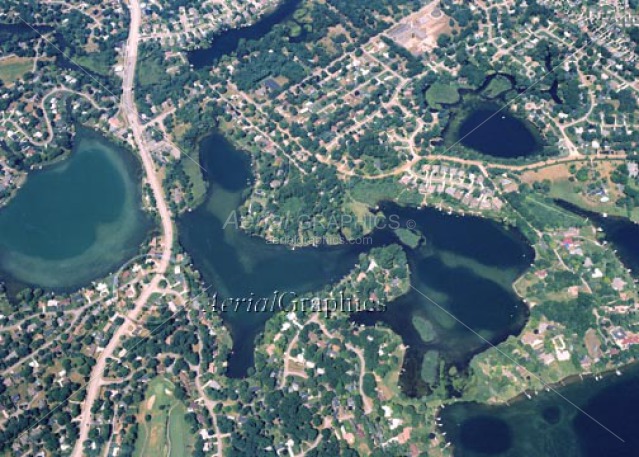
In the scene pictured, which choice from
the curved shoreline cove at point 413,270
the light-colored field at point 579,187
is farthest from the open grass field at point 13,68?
the light-colored field at point 579,187

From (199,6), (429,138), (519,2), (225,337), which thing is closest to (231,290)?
(225,337)

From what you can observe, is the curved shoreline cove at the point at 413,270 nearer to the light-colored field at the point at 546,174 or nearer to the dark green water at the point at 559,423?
the dark green water at the point at 559,423

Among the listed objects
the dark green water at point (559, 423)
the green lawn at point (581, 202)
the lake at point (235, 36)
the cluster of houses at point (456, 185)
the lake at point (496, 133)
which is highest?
the lake at point (235, 36)

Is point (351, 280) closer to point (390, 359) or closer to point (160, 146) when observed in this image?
point (390, 359)

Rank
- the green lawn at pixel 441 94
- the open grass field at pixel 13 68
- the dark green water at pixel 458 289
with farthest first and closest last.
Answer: the open grass field at pixel 13 68 < the green lawn at pixel 441 94 < the dark green water at pixel 458 289

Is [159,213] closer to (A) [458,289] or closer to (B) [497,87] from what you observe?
(A) [458,289]

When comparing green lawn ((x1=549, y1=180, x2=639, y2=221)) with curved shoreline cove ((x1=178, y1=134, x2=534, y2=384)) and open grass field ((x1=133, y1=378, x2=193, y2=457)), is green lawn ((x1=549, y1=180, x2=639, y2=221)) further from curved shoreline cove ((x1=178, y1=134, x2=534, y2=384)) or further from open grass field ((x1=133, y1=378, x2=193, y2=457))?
open grass field ((x1=133, y1=378, x2=193, y2=457))

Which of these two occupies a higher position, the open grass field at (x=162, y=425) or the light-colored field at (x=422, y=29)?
the light-colored field at (x=422, y=29)
